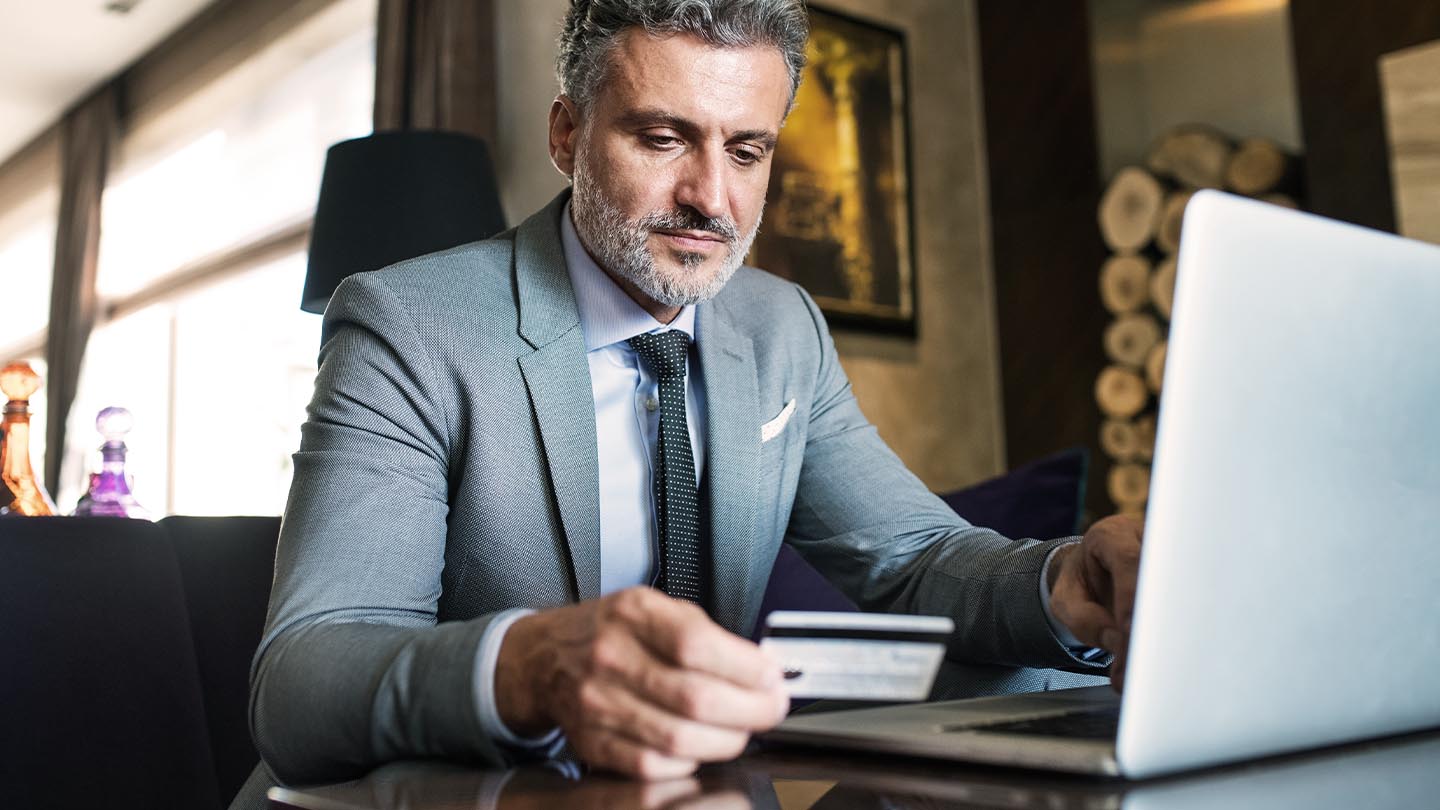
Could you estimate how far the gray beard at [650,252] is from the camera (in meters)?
1.29

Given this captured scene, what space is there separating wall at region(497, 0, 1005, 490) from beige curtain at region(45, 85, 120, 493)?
3.94 meters

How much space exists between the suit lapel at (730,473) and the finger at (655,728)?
2.08 feet

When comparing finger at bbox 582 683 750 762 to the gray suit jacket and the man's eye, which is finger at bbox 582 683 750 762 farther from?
the man's eye

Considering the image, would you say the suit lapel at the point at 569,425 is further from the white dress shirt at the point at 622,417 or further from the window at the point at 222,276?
the window at the point at 222,276

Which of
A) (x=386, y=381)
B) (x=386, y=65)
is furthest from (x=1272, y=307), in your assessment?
(x=386, y=65)

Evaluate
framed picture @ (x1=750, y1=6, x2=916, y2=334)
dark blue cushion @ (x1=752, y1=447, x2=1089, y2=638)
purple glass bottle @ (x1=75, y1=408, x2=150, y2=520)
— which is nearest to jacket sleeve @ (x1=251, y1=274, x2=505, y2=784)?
purple glass bottle @ (x1=75, y1=408, x2=150, y2=520)

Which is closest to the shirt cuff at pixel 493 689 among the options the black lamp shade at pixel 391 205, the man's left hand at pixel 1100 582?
the man's left hand at pixel 1100 582

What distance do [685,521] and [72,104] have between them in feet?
20.6

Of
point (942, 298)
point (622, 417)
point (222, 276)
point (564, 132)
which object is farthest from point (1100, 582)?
point (222, 276)

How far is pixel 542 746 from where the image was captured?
29.0 inches

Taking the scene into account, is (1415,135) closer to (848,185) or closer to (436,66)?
(848,185)

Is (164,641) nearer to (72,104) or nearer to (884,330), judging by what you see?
(884,330)

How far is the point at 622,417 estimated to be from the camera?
1.32 metres

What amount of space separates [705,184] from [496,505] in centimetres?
39
